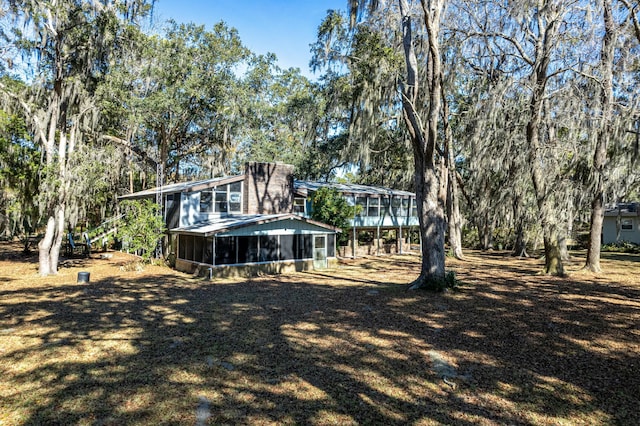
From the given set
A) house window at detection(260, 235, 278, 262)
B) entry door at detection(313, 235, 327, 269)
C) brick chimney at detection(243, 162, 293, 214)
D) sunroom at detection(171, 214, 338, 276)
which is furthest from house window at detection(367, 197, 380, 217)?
house window at detection(260, 235, 278, 262)

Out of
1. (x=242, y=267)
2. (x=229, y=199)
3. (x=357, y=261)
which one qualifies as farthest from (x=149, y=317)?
(x=357, y=261)

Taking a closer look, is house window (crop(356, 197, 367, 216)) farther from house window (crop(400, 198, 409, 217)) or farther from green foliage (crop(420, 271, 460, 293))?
green foliage (crop(420, 271, 460, 293))

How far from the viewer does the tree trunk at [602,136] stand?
43.7 ft

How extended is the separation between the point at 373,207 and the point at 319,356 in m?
20.5

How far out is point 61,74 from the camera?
1571 centimetres

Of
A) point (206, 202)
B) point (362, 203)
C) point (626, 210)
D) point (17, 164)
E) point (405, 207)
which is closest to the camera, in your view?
point (17, 164)

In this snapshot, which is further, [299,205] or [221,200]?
[299,205]

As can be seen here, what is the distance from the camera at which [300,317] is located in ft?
32.5

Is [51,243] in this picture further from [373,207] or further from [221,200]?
[373,207]

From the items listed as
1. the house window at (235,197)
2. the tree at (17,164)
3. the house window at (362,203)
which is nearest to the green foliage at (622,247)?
the house window at (362,203)

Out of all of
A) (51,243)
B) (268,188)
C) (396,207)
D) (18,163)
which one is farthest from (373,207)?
(18,163)

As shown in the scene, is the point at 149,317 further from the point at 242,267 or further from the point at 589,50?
the point at 589,50

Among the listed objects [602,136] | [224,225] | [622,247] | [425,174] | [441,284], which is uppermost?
[602,136]

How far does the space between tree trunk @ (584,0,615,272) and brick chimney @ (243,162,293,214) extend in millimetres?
14984
